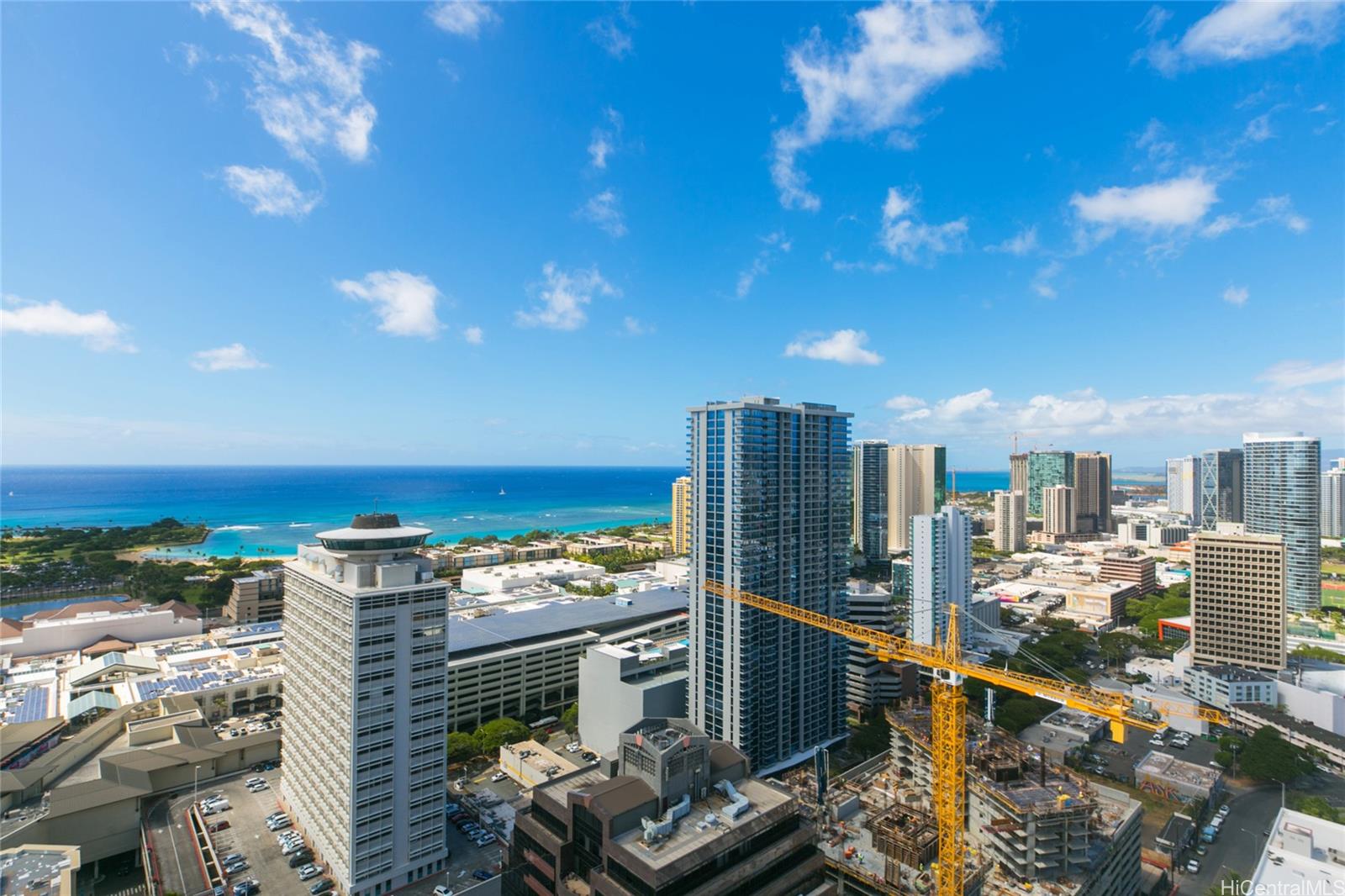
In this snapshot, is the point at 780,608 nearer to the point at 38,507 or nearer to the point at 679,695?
the point at 679,695

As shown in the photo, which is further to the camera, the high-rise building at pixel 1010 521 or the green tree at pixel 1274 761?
the high-rise building at pixel 1010 521

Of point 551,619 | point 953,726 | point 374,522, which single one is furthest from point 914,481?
point 374,522

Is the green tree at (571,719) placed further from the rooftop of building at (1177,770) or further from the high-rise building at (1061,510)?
the high-rise building at (1061,510)

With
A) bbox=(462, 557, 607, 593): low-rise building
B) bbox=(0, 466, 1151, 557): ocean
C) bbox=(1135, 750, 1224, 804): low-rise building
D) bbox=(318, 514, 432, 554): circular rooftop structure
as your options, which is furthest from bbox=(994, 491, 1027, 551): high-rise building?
bbox=(318, 514, 432, 554): circular rooftop structure

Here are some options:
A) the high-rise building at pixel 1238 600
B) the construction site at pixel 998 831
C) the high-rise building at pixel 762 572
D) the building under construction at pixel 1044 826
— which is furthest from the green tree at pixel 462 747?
the high-rise building at pixel 1238 600

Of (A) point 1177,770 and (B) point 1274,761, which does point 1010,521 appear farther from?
(A) point 1177,770

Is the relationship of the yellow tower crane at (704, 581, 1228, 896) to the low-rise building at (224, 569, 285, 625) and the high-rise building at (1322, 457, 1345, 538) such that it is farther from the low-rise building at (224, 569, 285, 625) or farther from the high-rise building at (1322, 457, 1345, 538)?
the high-rise building at (1322, 457, 1345, 538)
